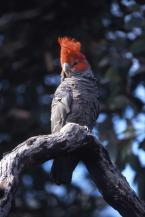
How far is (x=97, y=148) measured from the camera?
196 inches

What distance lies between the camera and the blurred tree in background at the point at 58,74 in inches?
290

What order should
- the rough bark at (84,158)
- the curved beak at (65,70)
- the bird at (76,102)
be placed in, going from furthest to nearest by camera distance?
the curved beak at (65,70) → the bird at (76,102) → the rough bark at (84,158)

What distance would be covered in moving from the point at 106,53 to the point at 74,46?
4.04 feet

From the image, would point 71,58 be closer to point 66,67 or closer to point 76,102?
point 66,67

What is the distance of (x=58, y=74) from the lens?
31.7 feet

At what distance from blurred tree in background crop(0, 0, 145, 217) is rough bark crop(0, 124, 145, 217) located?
1914 millimetres

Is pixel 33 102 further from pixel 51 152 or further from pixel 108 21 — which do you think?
pixel 51 152

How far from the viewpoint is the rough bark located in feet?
14.9

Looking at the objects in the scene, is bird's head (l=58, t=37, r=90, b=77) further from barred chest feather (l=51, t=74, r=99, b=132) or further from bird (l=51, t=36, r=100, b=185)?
barred chest feather (l=51, t=74, r=99, b=132)

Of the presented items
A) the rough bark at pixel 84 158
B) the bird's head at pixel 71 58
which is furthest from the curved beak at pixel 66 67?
the rough bark at pixel 84 158

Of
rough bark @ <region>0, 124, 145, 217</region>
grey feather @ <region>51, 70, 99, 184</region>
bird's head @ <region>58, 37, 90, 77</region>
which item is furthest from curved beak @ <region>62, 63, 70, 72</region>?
rough bark @ <region>0, 124, 145, 217</region>

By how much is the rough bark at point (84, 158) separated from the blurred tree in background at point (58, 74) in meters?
1.91

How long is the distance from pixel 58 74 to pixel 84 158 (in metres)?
4.66

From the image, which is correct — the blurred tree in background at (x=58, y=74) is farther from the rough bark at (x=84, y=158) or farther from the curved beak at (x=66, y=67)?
the rough bark at (x=84, y=158)
